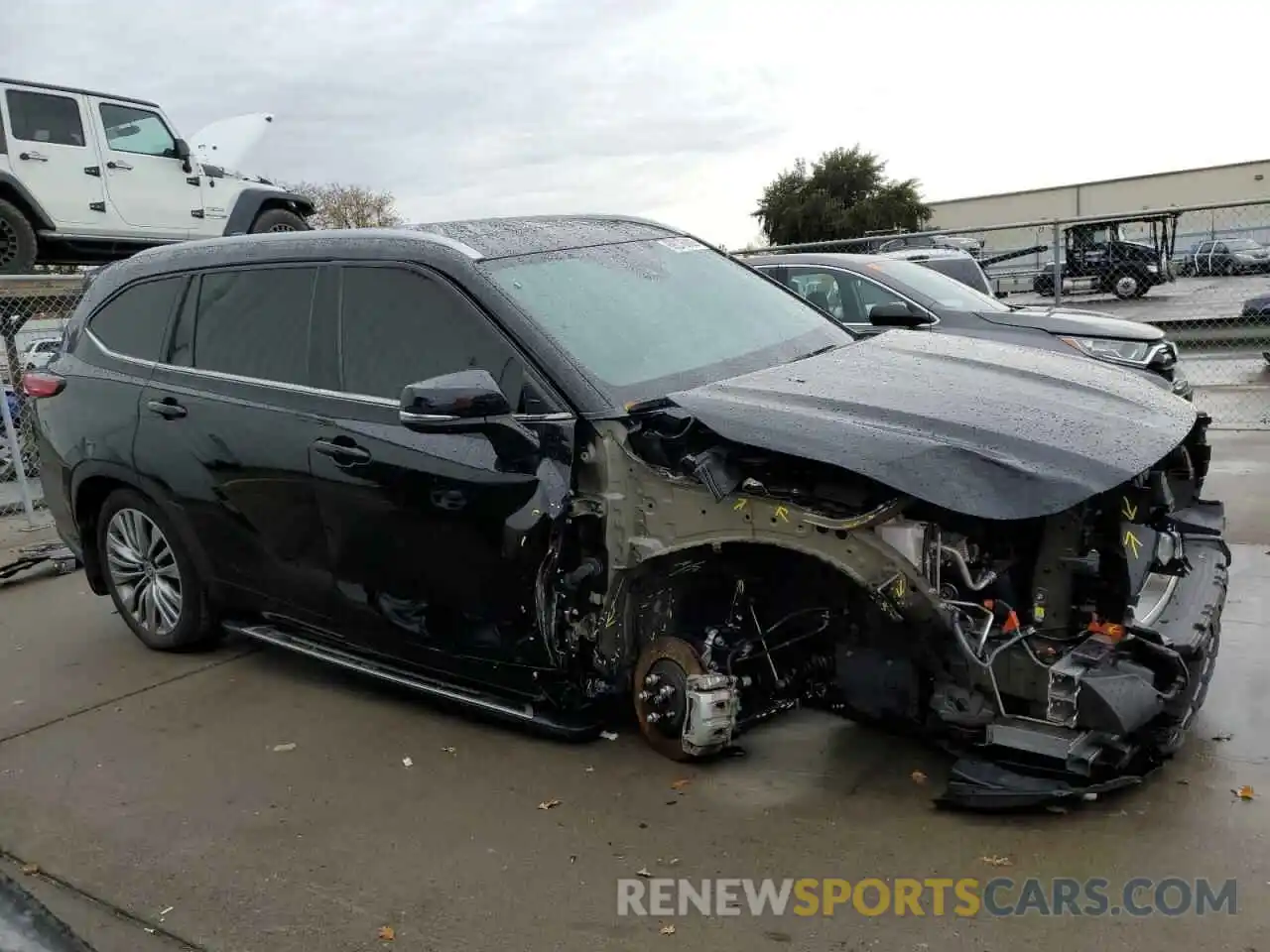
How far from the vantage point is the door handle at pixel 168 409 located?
15.4 ft

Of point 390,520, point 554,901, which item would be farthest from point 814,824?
point 390,520

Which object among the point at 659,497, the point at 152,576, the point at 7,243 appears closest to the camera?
the point at 659,497

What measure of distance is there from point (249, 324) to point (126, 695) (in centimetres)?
178

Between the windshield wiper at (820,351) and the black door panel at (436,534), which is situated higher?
the windshield wiper at (820,351)

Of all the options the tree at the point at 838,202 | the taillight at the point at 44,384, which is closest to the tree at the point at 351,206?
the tree at the point at 838,202

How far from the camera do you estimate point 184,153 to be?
38.1 feet

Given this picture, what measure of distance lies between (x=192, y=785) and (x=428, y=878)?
4.08ft

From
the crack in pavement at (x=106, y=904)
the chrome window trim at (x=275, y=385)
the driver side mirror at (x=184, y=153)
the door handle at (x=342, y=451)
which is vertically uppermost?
the driver side mirror at (x=184, y=153)

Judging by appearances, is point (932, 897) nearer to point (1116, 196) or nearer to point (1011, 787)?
point (1011, 787)

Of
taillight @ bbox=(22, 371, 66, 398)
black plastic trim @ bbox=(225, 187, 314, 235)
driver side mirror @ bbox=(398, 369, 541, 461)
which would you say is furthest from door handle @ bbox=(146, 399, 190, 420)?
black plastic trim @ bbox=(225, 187, 314, 235)

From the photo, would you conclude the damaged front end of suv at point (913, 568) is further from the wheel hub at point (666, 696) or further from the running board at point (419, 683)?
the running board at point (419, 683)

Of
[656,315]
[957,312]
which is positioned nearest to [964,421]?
[656,315]

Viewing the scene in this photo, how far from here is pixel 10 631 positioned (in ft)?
19.9

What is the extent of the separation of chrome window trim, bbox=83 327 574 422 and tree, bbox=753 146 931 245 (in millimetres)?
43915
